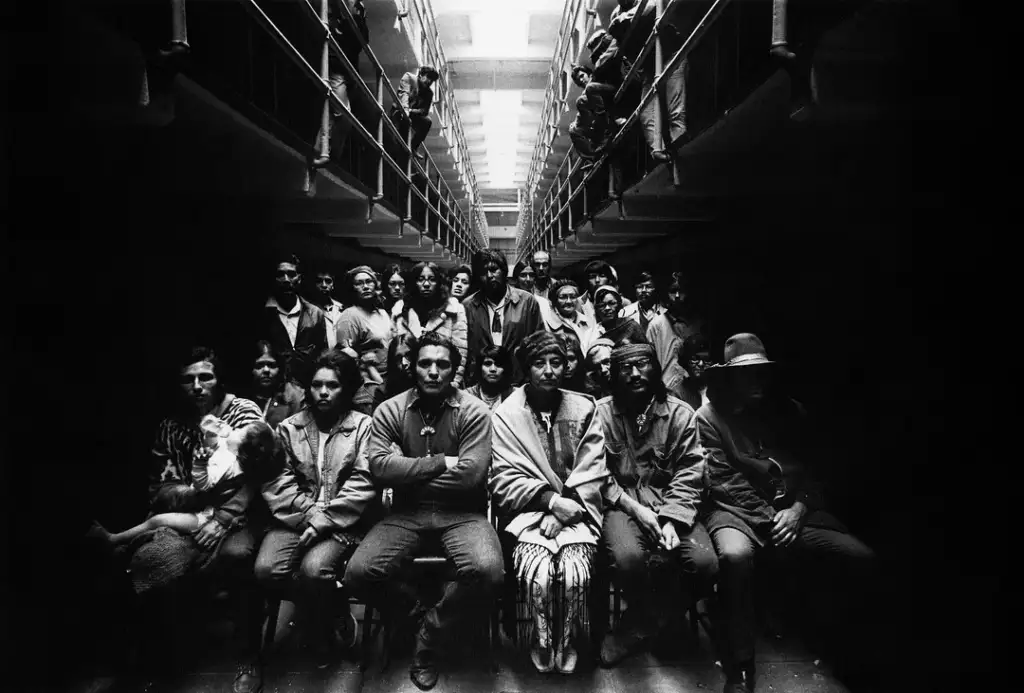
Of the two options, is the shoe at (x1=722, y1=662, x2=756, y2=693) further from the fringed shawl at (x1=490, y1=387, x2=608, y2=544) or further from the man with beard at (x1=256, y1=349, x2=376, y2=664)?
the man with beard at (x1=256, y1=349, x2=376, y2=664)

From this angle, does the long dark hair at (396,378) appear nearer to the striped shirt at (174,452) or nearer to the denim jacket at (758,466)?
the striped shirt at (174,452)

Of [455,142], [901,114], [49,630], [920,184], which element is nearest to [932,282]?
[920,184]

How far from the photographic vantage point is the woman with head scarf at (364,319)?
12.6ft

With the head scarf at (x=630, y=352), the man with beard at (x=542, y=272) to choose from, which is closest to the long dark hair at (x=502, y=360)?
the head scarf at (x=630, y=352)

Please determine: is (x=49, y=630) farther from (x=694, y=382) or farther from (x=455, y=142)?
(x=455, y=142)

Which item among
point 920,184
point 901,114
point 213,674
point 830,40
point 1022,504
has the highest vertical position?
point 830,40

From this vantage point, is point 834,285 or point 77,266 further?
point 834,285

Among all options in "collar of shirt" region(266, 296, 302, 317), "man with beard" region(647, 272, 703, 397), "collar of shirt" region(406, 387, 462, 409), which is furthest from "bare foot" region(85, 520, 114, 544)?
"man with beard" region(647, 272, 703, 397)

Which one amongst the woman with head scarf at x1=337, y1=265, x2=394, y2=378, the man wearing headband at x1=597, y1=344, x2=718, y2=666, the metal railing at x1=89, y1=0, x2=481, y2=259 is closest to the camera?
the man wearing headband at x1=597, y1=344, x2=718, y2=666

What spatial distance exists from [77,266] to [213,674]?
1.78m

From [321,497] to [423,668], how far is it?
86cm

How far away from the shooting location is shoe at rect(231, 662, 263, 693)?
2.33 m

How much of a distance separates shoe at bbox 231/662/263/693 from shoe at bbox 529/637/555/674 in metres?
1.14

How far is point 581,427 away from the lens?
8.67 feet
